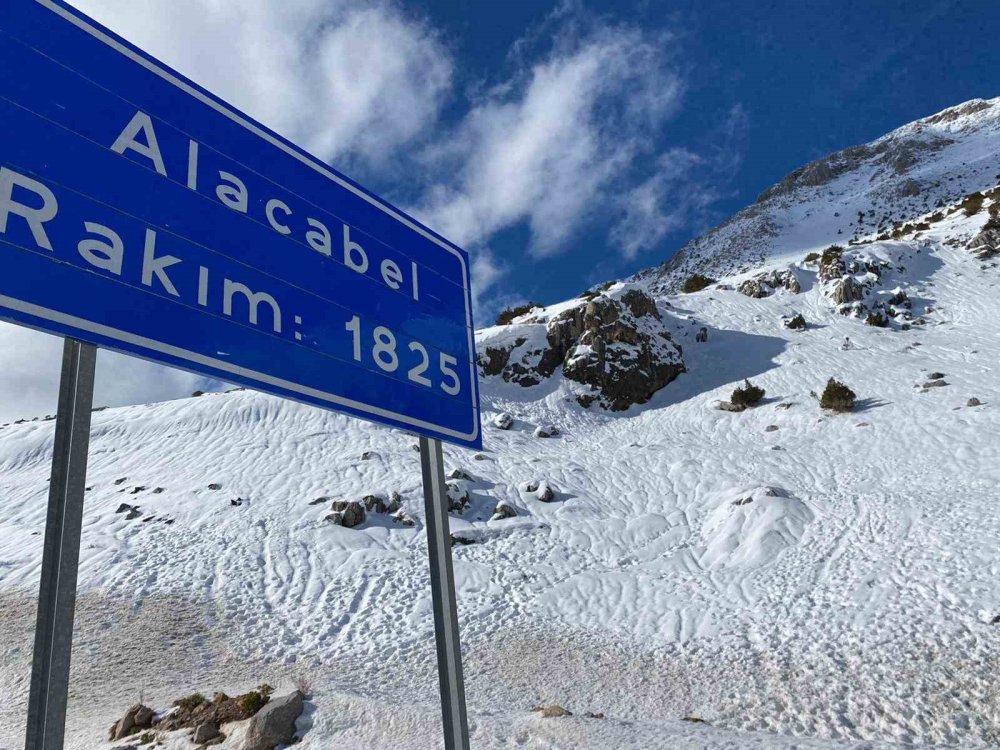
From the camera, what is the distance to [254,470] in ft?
57.7

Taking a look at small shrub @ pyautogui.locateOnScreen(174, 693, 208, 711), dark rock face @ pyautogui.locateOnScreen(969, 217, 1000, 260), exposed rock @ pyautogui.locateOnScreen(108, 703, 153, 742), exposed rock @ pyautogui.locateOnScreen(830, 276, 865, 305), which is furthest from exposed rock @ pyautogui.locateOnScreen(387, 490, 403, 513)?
dark rock face @ pyautogui.locateOnScreen(969, 217, 1000, 260)

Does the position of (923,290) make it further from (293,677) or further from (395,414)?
(395,414)

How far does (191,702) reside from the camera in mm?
8570

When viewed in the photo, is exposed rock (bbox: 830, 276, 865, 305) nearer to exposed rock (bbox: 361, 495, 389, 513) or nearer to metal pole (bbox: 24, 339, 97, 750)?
exposed rock (bbox: 361, 495, 389, 513)

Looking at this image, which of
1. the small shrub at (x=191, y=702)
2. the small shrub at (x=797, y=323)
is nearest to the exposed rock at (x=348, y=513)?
the small shrub at (x=191, y=702)

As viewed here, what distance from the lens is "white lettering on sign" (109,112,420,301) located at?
179cm

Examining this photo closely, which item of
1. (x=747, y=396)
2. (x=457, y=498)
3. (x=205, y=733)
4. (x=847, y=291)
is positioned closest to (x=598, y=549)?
(x=457, y=498)

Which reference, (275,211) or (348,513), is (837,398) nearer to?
(348,513)

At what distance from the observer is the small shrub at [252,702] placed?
7916 millimetres

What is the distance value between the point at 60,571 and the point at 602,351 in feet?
81.4

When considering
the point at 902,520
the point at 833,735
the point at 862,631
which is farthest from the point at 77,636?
the point at 902,520

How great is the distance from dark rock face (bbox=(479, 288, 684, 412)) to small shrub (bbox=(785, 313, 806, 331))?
5.03m

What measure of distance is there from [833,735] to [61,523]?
8.81 m

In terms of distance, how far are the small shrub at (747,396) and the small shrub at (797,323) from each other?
6.98 metres
